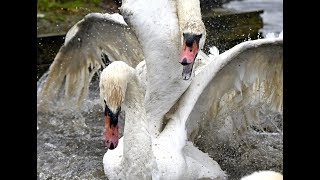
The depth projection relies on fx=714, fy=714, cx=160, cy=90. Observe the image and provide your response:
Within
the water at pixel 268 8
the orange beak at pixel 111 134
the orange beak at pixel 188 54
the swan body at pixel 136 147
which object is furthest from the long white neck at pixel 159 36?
the water at pixel 268 8

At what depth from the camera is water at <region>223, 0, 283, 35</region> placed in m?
9.86

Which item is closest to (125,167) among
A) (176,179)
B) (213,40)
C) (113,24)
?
(176,179)

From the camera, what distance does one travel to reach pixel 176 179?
14.3ft

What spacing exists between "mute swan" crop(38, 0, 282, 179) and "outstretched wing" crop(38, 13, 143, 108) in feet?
1.81

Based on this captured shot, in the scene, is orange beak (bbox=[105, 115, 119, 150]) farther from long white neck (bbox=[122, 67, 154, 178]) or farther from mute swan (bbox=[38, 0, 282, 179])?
long white neck (bbox=[122, 67, 154, 178])

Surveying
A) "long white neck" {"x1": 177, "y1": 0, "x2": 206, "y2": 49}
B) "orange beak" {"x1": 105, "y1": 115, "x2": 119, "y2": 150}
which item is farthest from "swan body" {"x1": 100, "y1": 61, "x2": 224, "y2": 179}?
"long white neck" {"x1": 177, "y1": 0, "x2": 206, "y2": 49}

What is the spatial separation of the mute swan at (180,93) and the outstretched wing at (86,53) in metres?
0.55

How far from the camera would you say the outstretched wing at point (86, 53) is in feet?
18.1

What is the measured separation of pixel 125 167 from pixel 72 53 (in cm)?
196

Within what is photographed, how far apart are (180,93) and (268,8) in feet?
22.3

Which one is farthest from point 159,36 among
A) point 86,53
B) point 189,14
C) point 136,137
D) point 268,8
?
point 268,8

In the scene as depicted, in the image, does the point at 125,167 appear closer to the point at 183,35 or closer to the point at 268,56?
the point at 183,35

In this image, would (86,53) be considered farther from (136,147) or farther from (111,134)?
(111,134)

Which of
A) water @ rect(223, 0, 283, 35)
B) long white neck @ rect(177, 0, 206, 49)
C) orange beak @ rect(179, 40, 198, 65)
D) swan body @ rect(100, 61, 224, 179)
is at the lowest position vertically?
water @ rect(223, 0, 283, 35)
